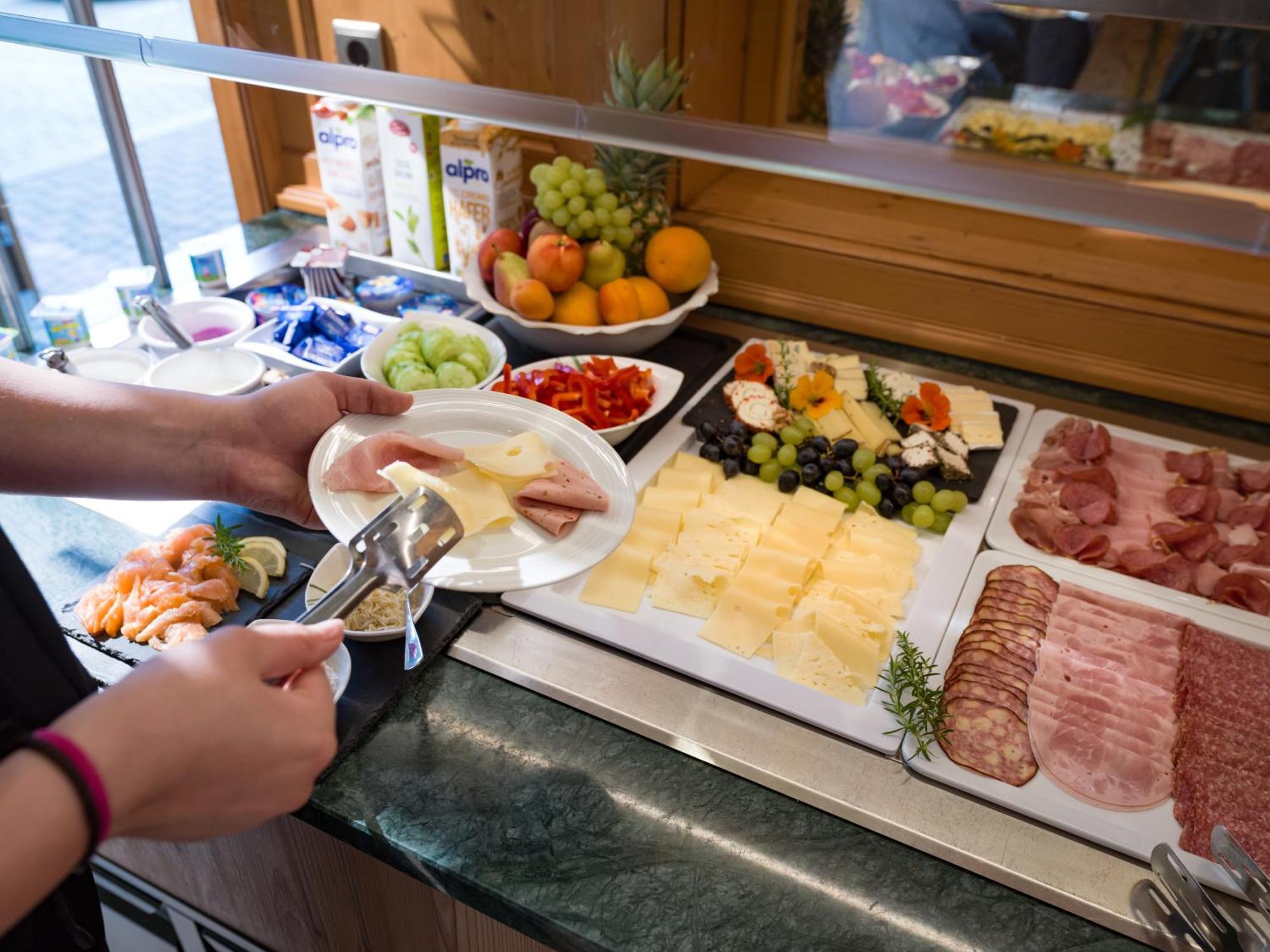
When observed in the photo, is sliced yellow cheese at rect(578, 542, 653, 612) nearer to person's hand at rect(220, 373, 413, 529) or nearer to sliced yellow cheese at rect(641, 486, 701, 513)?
sliced yellow cheese at rect(641, 486, 701, 513)

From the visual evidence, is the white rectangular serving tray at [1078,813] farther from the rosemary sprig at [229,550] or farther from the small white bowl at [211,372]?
the small white bowl at [211,372]

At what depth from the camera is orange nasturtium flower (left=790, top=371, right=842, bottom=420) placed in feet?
4.84

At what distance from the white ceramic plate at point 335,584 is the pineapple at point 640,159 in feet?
2.71

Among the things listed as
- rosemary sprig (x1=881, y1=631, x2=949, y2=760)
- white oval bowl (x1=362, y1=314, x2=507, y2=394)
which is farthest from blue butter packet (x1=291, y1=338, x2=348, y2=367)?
rosemary sprig (x1=881, y1=631, x2=949, y2=760)

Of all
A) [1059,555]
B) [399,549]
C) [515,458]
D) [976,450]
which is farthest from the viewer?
[976,450]

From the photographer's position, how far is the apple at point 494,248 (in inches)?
63.7

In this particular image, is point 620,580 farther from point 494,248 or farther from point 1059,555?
point 494,248

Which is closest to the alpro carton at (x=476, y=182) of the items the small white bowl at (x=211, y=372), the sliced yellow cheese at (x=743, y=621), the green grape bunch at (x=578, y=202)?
the green grape bunch at (x=578, y=202)

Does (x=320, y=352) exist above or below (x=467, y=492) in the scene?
below

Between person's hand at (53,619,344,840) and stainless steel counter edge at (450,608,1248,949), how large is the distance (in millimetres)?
398

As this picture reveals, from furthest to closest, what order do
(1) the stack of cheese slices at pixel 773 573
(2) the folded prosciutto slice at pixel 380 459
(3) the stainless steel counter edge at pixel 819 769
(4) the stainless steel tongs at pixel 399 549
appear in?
(1) the stack of cheese slices at pixel 773 573 < (2) the folded prosciutto slice at pixel 380 459 < (3) the stainless steel counter edge at pixel 819 769 < (4) the stainless steel tongs at pixel 399 549

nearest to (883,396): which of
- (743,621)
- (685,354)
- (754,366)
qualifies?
(754,366)

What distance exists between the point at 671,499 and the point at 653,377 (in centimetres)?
29

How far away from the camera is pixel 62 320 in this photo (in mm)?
1551
